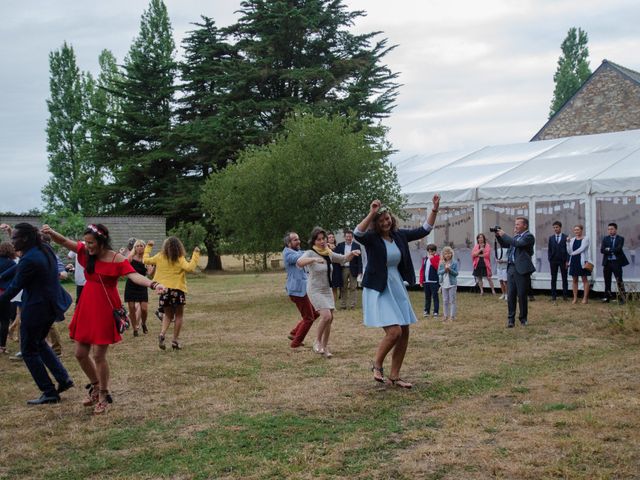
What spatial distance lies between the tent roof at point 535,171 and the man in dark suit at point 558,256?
1369 mm

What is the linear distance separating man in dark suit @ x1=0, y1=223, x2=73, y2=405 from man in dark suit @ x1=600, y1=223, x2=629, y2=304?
12174 millimetres

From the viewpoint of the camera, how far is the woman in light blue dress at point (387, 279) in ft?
24.0

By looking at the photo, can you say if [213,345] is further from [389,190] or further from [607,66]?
[607,66]

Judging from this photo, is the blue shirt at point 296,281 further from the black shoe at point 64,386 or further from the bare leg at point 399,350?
the black shoe at point 64,386

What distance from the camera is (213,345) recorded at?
1158 cm

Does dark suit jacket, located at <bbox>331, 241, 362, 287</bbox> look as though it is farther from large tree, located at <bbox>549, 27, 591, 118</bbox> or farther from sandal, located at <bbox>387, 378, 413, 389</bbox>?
large tree, located at <bbox>549, 27, 591, 118</bbox>

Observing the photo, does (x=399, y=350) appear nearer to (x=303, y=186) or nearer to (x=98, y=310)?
(x=98, y=310)

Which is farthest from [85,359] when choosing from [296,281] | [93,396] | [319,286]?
[296,281]

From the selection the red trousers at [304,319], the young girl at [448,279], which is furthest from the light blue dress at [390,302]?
the young girl at [448,279]

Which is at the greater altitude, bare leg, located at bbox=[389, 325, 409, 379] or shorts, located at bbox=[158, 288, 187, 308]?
shorts, located at bbox=[158, 288, 187, 308]

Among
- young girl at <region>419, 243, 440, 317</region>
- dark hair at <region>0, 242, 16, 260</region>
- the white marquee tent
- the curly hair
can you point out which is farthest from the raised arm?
the white marquee tent

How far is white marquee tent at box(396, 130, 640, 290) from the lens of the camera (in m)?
17.4

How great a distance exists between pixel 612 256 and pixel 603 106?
69.8 ft

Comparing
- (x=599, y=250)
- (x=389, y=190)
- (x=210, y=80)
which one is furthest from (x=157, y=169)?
(x=599, y=250)
